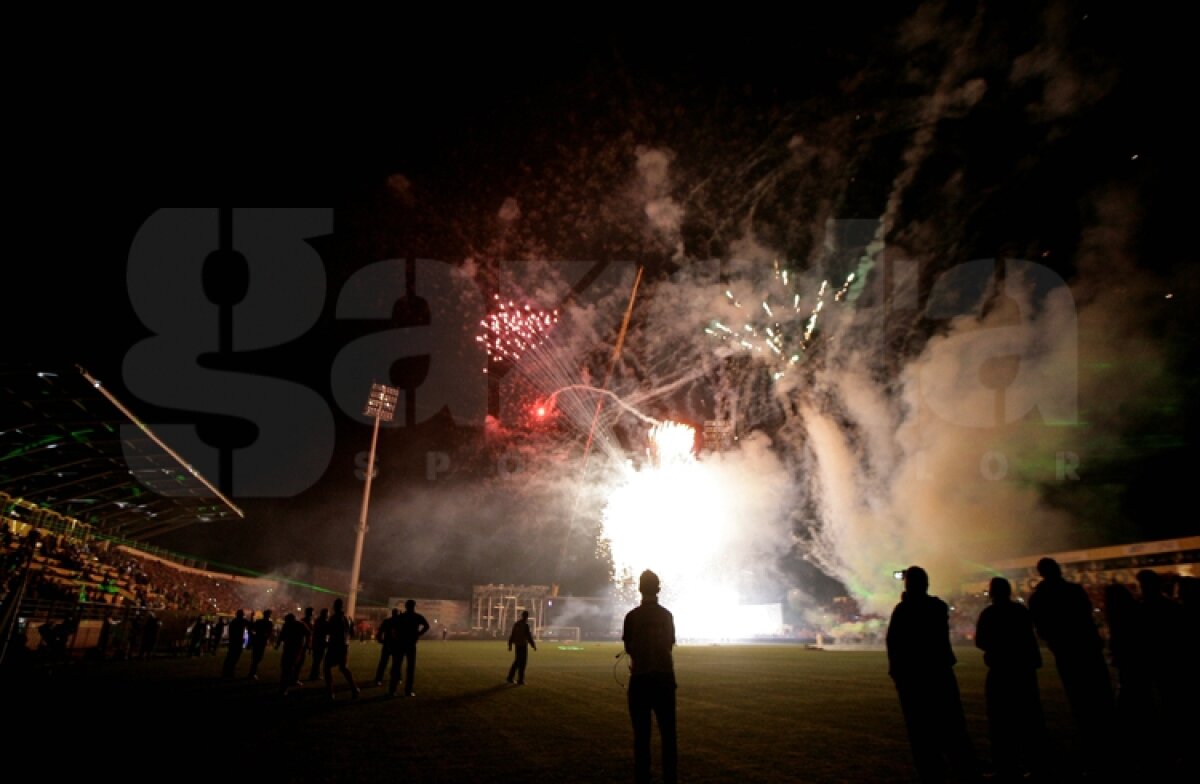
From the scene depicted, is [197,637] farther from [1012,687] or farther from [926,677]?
[1012,687]

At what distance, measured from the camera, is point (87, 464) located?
23688 mm

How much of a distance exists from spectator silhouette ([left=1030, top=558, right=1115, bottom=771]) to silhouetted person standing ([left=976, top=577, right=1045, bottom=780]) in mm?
509

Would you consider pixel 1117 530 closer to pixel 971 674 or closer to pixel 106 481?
pixel 971 674

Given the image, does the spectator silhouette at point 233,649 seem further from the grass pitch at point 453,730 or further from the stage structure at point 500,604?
the stage structure at point 500,604

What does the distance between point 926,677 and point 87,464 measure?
28338 mm

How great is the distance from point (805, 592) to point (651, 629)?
225 ft

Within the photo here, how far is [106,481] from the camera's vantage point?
26406 mm

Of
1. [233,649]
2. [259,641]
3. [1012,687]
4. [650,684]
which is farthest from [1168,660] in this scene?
[233,649]

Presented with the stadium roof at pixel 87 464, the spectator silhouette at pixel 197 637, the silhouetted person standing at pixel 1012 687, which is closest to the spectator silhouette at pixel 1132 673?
the silhouetted person standing at pixel 1012 687

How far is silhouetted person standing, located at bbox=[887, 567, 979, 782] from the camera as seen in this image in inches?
223

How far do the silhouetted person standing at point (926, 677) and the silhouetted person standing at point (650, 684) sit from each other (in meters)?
2.07

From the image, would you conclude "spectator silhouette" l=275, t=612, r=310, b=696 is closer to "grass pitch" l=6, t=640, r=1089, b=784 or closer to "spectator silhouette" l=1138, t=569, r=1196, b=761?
"grass pitch" l=6, t=640, r=1089, b=784

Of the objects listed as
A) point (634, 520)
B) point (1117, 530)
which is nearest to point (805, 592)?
point (1117, 530)

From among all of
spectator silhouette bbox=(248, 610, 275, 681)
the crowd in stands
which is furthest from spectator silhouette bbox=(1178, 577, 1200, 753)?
spectator silhouette bbox=(248, 610, 275, 681)
